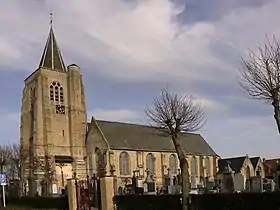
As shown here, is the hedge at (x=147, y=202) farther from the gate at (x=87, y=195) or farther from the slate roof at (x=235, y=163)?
the slate roof at (x=235, y=163)

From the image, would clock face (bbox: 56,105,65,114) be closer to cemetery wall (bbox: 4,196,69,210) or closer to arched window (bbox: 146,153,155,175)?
arched window (bbox: 146,153,155,175)

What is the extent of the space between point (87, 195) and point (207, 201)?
7531 millimetres

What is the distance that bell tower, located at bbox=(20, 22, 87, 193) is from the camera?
208 ft

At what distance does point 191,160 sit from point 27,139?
2832cm

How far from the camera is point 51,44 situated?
71.9 metres

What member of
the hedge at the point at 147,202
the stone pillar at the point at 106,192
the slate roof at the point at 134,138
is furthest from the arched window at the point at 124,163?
the stone pillar at the point at 106,192

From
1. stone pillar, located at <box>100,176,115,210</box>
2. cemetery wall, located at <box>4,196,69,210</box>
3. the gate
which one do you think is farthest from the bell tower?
stone pillar, located at <box>100,176,115,210</box>

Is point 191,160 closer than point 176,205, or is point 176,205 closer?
point 176,205

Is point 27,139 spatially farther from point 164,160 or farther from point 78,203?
point 78,203

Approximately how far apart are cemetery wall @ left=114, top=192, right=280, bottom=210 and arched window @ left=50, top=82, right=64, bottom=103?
4449 centimetres

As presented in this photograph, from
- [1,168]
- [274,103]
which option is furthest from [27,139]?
[274,103]

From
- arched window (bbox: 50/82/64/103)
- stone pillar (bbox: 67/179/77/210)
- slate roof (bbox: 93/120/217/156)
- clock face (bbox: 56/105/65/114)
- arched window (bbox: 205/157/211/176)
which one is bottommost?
arched window (bbox: 205/157/211/176)

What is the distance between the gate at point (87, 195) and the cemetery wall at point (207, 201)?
1.25 metres

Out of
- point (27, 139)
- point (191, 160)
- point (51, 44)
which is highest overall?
point (51, 44)
